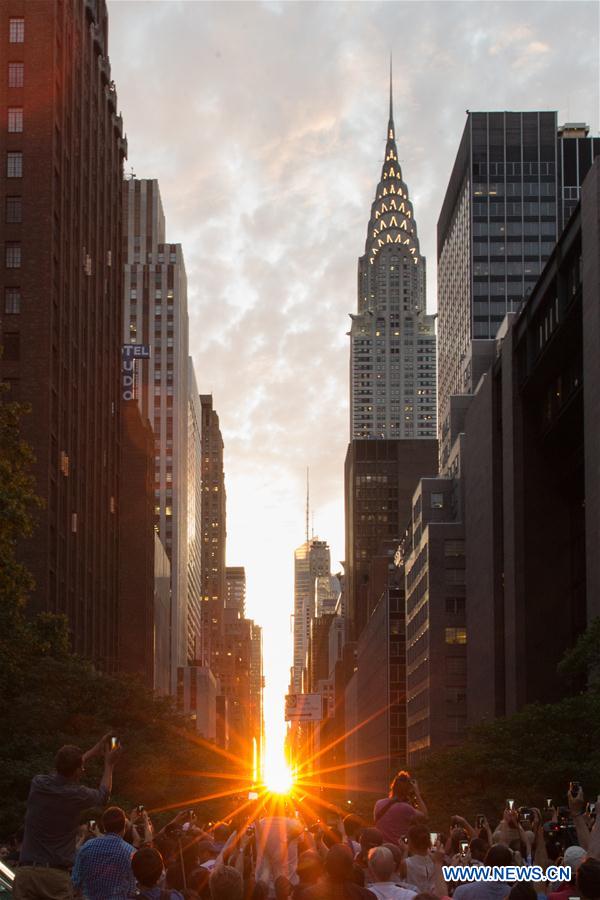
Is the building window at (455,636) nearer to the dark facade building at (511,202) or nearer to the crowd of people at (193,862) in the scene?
the dark facade building at (511,202)

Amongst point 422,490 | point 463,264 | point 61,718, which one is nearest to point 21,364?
point 61,718

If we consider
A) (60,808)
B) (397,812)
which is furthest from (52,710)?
(60,808)

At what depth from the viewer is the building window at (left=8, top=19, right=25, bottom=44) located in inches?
3260

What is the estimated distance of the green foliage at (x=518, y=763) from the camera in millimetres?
53375

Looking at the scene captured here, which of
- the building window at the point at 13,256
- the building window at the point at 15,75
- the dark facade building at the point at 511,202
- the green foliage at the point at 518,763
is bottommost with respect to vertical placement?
the green foliage at the point at 518,763

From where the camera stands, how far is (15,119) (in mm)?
81750

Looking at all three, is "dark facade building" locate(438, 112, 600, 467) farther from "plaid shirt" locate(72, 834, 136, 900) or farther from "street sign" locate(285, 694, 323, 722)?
"plaid shirt" locate(72, 834, 136, 900)

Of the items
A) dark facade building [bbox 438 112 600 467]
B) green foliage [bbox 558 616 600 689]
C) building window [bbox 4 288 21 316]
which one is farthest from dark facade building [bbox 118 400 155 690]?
green foliage [bbox 558 616 600 689]

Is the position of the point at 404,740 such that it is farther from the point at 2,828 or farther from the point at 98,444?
the point at 2,828

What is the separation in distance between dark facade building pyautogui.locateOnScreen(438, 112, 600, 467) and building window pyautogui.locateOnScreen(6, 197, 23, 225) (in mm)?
109246

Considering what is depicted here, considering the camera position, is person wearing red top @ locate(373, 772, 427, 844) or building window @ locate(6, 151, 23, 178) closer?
person wearing red top @ locate(373, 772, 427, 844)

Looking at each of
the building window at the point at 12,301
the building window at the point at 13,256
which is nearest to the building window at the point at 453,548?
the building window at the point at 12,301

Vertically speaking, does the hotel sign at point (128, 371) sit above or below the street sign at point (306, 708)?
above

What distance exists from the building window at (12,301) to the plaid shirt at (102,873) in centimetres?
6854
